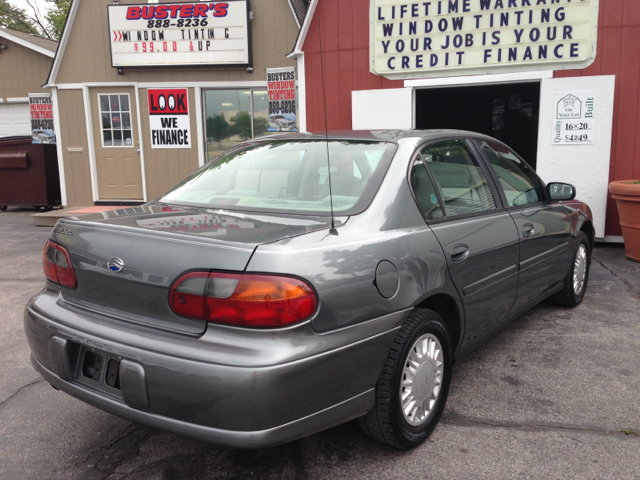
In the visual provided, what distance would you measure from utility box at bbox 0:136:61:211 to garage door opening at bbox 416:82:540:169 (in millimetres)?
8737

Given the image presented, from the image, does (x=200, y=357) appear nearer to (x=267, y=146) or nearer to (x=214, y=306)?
(x=214, y=306)

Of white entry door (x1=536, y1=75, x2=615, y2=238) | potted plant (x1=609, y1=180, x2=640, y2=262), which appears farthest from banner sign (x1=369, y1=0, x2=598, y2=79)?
potted plant (x1=609, y1=180, x2=640, y2=262)

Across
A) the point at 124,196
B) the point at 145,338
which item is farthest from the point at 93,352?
the point at 124,196

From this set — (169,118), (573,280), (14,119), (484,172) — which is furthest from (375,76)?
(14,119)

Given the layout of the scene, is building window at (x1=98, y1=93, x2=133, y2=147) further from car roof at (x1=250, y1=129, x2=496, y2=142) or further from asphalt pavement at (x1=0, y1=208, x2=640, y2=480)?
car roof at (x1=250, y1=129, x2=496, y2=142)

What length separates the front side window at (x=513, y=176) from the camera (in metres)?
3.61

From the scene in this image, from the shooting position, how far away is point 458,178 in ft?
10.5

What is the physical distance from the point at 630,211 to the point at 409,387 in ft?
16.8

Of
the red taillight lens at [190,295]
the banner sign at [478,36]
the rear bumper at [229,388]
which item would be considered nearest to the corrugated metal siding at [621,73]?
the banner sign at [478,36]

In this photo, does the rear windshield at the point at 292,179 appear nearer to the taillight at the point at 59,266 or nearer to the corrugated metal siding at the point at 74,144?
the taillight at the point at 59,266

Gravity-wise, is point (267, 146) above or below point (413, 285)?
above

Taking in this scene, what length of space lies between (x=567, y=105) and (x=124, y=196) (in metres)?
8.52

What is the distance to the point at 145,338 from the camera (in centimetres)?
211

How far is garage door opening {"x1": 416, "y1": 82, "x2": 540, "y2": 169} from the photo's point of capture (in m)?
14.0
